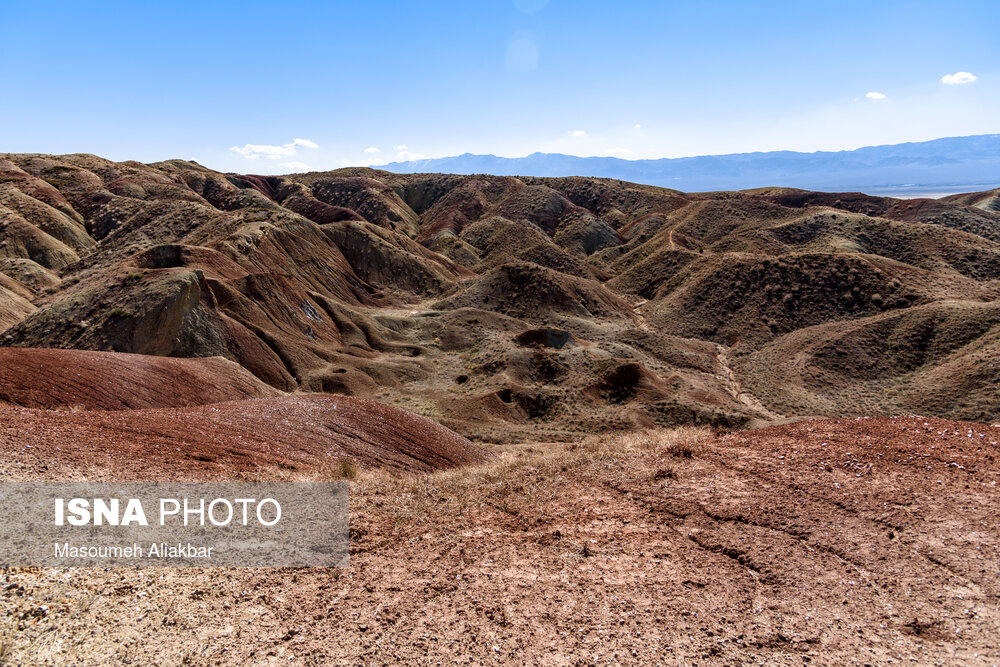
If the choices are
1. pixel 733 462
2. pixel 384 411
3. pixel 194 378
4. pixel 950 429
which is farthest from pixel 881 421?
pixel 194 378

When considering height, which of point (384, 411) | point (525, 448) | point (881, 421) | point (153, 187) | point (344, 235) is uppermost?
point (153, 187)

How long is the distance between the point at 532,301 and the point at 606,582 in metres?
48.2

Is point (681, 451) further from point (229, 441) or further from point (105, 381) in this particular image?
point (105, 381)

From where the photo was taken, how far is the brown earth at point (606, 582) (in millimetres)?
5730

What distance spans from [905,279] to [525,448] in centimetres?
4998

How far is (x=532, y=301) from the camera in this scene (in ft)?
180

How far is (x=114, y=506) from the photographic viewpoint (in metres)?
7.63

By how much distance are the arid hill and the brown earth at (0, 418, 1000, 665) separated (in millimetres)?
12779

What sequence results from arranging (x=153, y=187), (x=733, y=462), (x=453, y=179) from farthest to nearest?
1. (x=453, y=179)
2. (x=153, y=187)
3. (x=733, y=462)

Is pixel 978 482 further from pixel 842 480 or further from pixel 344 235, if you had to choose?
pixel 344 235

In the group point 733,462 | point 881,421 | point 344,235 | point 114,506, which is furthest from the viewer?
point 344,235

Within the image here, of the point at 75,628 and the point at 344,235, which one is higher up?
the point at 344,235

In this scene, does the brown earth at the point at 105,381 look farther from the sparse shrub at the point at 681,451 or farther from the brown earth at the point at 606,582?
the sparse shrub at the point at 681,451

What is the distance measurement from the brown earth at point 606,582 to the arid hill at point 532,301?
1278cm
